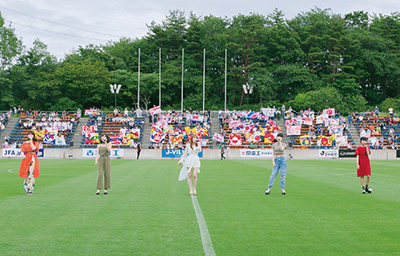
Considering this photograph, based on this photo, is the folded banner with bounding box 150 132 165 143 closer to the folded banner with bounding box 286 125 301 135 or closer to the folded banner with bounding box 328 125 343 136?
the folded banner with bounding box 286 125 301 135

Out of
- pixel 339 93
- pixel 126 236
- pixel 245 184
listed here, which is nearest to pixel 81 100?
pixel 339 93

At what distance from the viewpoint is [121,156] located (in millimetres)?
46594

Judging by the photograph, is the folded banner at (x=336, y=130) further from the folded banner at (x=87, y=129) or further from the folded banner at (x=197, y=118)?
the folded banner at (x=87, y=129)

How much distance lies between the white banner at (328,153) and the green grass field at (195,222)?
31.8 m

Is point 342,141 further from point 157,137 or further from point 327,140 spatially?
point 157,137

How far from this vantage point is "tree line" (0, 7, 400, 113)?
78.7 metres

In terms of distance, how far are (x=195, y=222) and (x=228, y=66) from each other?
74634 millimetres

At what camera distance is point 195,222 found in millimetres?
9484

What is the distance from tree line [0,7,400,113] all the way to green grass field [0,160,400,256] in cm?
6264

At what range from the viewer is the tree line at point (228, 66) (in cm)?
7869

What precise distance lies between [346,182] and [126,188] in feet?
32.9

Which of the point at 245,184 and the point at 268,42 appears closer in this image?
the point at 245,184

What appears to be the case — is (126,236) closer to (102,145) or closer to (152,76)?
(102,145)

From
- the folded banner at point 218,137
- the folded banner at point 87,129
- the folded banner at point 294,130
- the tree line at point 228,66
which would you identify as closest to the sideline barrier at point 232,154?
the folded banner at point 218,137
